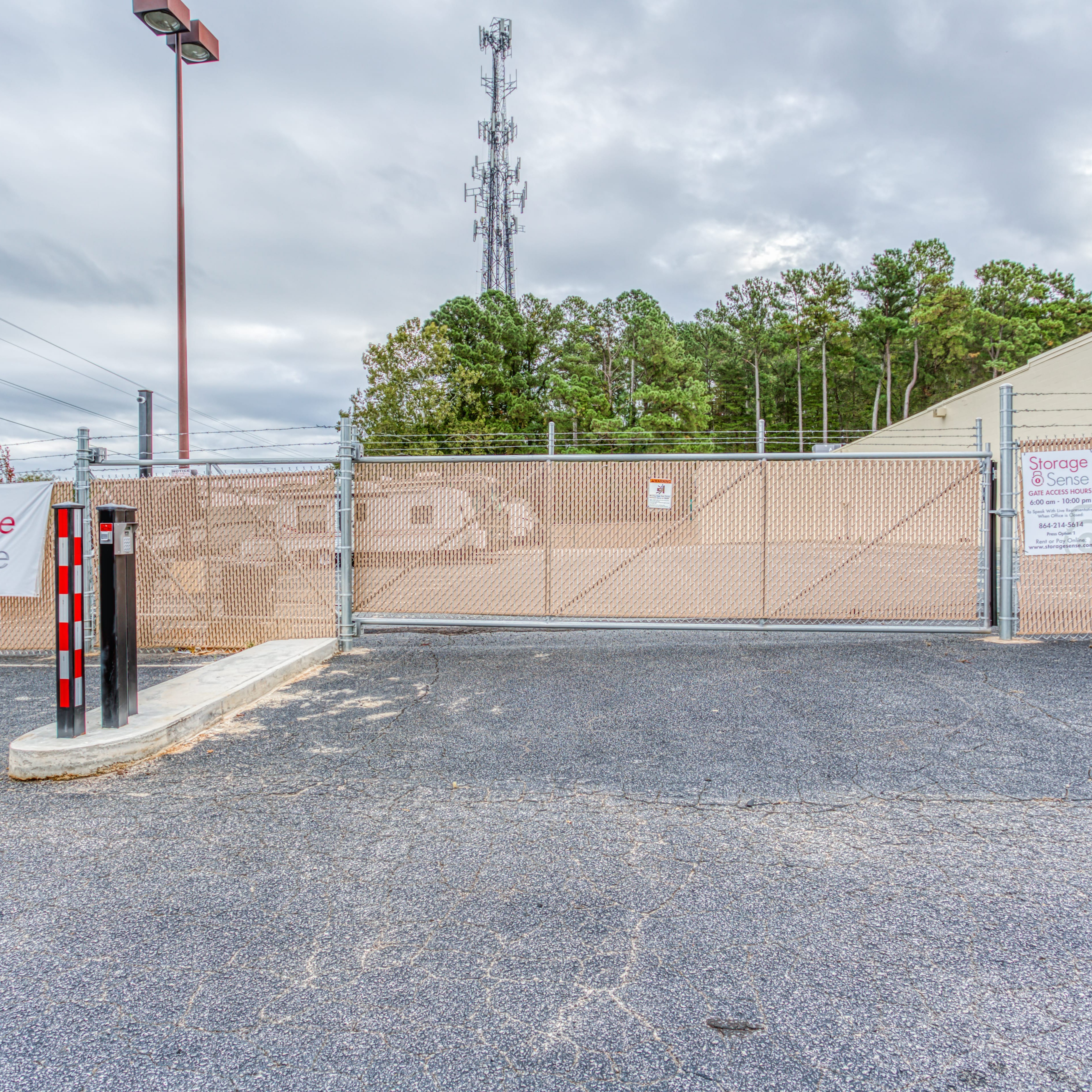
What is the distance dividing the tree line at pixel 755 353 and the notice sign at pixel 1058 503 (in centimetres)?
2418

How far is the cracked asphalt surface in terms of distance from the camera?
6.87 ft

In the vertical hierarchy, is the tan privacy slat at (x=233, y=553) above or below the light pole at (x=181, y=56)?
below

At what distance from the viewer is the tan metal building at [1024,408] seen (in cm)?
1720

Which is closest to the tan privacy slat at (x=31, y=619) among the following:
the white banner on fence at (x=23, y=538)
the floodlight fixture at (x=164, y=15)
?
the white banner on fence at (x=23, y=538)

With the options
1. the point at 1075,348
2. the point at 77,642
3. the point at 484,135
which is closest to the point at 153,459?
the point at 77,642

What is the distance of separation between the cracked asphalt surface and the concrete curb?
154 mm

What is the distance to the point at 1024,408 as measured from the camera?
15188 mm

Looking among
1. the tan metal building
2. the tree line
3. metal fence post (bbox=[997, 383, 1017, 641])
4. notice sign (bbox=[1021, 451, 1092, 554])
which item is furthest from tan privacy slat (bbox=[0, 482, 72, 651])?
the tree line

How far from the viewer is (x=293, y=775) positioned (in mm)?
4344

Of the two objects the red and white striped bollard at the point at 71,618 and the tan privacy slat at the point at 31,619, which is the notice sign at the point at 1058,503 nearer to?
the red and white striped bollard at the point at 71,618

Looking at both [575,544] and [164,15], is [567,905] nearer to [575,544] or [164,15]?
[575,544]

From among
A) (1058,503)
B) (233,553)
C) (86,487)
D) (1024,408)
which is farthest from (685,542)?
(1024,408)

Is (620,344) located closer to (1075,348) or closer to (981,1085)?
(1075,348)

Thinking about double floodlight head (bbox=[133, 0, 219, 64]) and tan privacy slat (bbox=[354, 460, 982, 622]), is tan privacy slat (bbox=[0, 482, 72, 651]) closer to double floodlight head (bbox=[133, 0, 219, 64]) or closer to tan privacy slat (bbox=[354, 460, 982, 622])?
tan privacy slat (bbox=[354, 460, 982, 622])
